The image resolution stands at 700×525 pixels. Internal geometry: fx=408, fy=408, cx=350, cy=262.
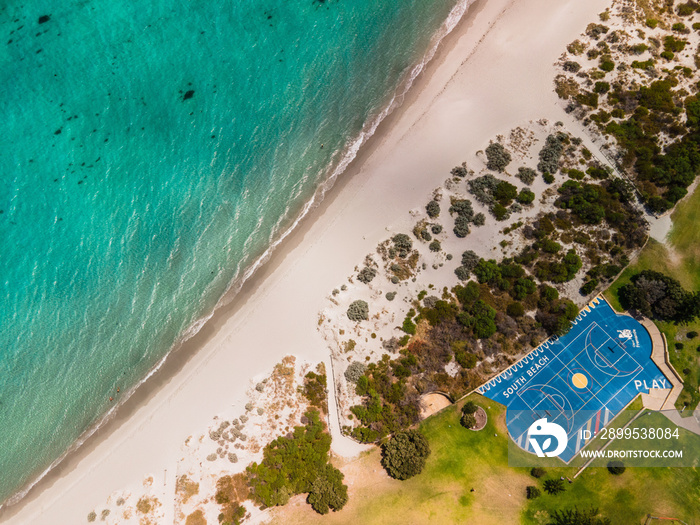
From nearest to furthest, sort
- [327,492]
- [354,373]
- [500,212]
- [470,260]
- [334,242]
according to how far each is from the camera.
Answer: [327,492]
[354,373]
[470,260]
[500,212]
[334,242]

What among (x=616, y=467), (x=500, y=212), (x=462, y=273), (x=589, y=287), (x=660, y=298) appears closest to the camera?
(x=616, y=467)

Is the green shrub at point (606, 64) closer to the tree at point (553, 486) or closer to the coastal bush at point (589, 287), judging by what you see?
the coastal bush at point (589, 287)

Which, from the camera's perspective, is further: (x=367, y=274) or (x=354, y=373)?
(x=367, y=274)

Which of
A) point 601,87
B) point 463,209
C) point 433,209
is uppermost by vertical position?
point 601,87

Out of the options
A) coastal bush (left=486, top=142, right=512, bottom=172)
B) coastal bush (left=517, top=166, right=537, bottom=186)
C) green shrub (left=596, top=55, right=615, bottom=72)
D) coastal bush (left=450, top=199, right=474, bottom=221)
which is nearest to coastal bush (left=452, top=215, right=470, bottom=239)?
coastal bush (left=450, top=199, right=474, bottom=221)

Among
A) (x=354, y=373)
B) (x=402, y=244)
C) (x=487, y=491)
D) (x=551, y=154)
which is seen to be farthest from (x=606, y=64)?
(x=487, y=491)

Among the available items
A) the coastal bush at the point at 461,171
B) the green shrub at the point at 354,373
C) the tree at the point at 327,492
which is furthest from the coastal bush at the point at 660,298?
the tree at the point at 327,492

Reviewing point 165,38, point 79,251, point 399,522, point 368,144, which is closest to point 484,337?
point 399,522

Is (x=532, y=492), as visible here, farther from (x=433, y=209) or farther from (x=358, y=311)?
(x=433, y=209)
